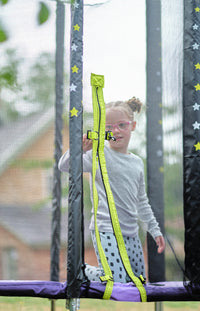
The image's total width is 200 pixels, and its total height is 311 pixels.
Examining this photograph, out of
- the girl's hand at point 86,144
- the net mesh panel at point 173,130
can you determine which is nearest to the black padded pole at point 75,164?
the girl's hand at point 86,144

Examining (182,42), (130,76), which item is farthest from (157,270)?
(182,42)

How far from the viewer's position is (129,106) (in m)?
2.02

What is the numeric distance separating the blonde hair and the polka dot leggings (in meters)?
0.59

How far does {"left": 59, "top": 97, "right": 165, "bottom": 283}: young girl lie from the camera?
188 cm

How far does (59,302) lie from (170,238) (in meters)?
0.75

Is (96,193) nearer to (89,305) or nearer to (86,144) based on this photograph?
(86,144)

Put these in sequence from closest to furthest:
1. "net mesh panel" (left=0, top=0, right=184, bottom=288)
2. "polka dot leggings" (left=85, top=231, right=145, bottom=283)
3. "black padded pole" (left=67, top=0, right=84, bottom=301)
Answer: "black padded pole" (left=67, top=0, right=84, bottom=301), "polka dot leggings" (left=85, top=231, right=145, bottom=283), "net mesh panel" (left=0, top=0, right=184, bottom=288)

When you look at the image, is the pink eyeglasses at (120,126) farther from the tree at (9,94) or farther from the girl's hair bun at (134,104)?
the tree at (9,94)

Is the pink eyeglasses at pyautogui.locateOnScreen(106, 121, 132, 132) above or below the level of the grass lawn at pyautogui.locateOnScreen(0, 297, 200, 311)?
above

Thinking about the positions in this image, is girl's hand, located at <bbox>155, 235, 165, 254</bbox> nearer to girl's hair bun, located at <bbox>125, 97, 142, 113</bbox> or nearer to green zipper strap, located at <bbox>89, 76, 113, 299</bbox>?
green zipper strap, located at <bbox>89, 76, 113, 299</bbox>

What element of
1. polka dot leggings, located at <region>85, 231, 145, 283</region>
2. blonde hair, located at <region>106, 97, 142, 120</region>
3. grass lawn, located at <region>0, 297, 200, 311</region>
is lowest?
grass lawn, located at <region>0, 297, 200, 311</region>

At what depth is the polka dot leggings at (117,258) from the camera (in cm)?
182

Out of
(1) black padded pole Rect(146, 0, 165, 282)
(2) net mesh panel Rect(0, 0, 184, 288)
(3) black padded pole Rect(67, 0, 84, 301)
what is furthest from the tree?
(1) black padded pole Rect(146, 0, 165, 282)

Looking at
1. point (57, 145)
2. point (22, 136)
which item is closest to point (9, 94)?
point (22, 136)
